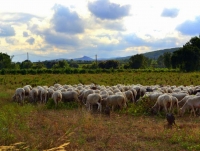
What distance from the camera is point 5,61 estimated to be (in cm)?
7081

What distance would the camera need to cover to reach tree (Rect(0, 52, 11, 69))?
70125mm

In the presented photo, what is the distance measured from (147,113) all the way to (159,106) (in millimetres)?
670

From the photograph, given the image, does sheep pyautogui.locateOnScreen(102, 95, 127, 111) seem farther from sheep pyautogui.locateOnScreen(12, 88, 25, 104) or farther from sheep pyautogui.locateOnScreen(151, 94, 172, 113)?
sheep pyautogui.locateOnScreen(12, 88, 25, 104)

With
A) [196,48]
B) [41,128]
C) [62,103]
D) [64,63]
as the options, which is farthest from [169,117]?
[64,63]

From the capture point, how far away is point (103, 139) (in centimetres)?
855

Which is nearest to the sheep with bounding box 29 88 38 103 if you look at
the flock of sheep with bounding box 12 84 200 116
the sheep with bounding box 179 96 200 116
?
the flock of sheep with bounding box 12 84 200 116

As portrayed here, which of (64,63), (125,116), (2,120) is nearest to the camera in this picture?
(2,120)

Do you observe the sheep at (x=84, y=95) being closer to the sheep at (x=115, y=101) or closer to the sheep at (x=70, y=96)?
the sheep at (x=70, y=96)

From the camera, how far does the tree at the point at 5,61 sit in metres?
70.1

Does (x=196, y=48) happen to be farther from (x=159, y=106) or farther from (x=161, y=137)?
(x=161, y=137)

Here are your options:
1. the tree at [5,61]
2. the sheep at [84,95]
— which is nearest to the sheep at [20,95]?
the sheep at [84,95]

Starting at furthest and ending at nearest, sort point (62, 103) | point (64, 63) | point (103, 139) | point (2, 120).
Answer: point (64, 63) < point (62, 103) < point (2, 120) < point (103, 139)

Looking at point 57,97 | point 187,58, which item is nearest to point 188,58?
point 187,58

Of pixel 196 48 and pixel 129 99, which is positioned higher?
pixel 196 48
